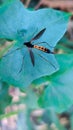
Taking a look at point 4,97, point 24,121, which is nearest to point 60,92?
point 4,97

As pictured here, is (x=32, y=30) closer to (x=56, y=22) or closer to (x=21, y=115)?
(x=56, y=22)

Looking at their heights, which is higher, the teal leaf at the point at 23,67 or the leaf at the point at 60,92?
the teal leaf at the point at 23,67

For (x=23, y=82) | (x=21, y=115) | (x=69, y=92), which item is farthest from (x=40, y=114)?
(x=23, y=82)

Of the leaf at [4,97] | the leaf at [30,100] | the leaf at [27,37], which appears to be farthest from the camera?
the leaf at [30,100]

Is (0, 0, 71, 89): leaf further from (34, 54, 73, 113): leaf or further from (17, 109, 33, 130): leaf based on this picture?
(17, 109, 33, 130): leaf

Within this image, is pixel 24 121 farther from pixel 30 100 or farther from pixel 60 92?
pixel 60 92

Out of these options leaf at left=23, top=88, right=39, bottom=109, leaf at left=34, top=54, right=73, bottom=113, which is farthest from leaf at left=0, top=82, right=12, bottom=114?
Answer: leaf at left=23, top=88, right=39, bottom=109

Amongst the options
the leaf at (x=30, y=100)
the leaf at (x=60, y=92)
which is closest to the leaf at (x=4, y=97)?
the leaf at (x=60, y=92)

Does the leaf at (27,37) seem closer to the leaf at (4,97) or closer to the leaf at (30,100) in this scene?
the leaf at (4,97)
